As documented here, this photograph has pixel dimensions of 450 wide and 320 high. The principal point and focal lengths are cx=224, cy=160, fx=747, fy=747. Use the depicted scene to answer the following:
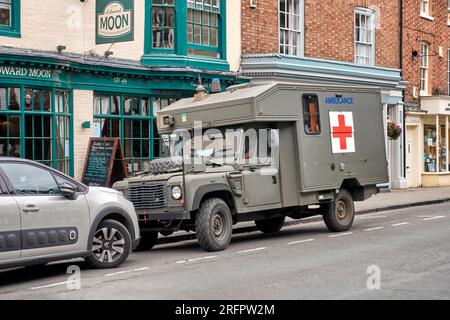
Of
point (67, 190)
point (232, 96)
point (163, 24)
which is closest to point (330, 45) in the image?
point (163, 24)

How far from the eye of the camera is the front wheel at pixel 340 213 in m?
14.7

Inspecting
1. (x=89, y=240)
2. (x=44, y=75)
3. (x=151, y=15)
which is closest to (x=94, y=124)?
(x=44, y=75)

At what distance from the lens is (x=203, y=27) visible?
19891 mm

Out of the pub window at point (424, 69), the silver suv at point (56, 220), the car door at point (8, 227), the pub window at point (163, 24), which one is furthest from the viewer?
the pub window at point (424, 69)

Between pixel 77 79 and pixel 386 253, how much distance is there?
8.77 meters

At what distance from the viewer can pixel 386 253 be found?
11.4m

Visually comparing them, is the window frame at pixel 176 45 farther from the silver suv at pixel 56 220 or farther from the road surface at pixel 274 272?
the silver suv at pixel 56 220

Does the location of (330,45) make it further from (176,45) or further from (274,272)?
(274,272)

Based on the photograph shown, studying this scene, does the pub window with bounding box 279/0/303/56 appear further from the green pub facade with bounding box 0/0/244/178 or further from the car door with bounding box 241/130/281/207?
the car door with bounding box 241/130/281/207

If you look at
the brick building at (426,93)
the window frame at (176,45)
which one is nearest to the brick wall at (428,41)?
the brick building at (426,93)

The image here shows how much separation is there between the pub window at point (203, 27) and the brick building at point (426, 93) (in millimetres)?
10892

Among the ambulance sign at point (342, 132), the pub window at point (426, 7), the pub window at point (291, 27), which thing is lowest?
the ambulance sign at point (342, 132)

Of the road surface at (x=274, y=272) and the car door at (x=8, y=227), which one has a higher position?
the car door at (x=8, y=227)
